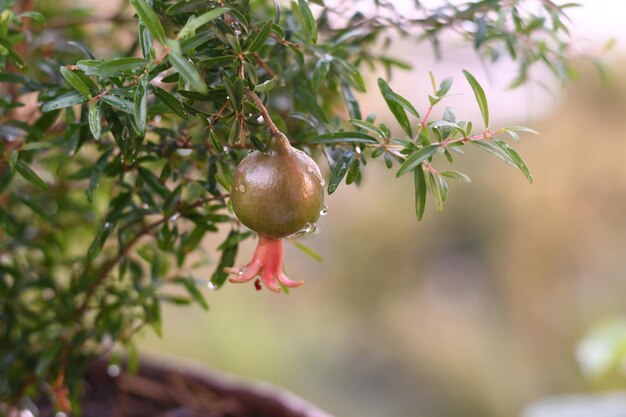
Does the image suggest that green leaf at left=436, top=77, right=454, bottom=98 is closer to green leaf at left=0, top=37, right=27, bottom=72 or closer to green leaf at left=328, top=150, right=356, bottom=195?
green leaf at left=328, top=150, right=356, bottom=195

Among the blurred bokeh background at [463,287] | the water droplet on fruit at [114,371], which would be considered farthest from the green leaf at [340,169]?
the blurred bokeh background at [463,287]

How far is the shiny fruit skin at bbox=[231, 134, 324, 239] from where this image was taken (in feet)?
1.37

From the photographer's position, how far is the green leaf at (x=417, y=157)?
0.44 meters

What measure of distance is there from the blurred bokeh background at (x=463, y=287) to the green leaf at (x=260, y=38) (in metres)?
1.78

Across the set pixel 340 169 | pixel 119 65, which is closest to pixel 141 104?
pixel 119 65

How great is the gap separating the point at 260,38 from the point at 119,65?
0.09m

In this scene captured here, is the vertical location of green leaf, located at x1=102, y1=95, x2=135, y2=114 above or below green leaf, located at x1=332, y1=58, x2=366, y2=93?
below

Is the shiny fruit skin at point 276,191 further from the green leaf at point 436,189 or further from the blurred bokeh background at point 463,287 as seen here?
the blurred bokeh background at point 463,287

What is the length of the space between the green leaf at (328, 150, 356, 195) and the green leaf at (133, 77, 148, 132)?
129 mm

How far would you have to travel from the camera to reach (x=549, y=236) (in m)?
2.30

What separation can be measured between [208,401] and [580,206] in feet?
5.67

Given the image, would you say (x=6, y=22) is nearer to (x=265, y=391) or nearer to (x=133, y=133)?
(x=133, y=133)

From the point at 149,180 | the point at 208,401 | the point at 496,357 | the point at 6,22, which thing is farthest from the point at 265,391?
the point at 496,357

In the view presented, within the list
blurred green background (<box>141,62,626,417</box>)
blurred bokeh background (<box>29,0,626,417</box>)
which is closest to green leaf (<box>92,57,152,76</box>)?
blurred bokeh background (<box>29,0,626,417</box>)
